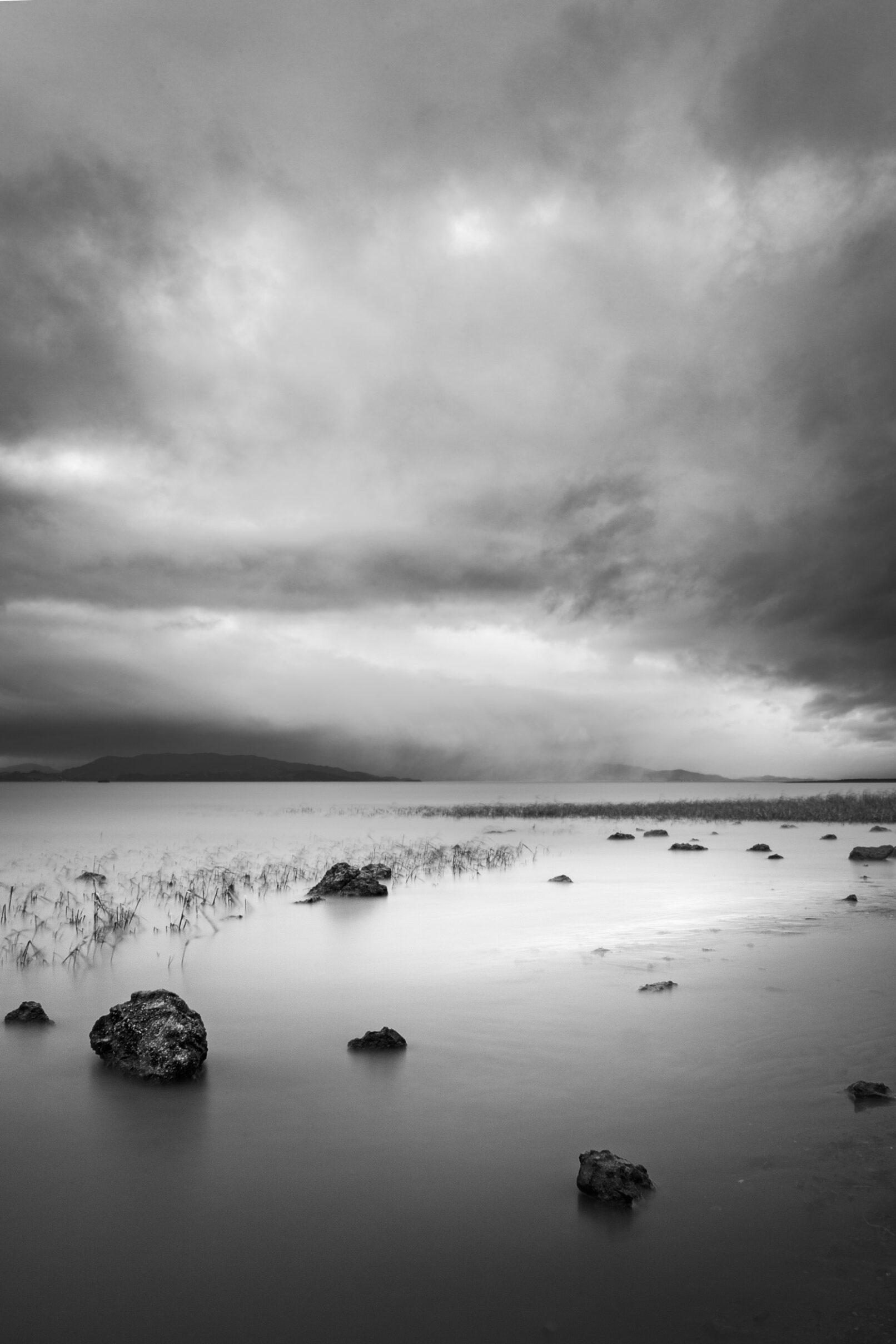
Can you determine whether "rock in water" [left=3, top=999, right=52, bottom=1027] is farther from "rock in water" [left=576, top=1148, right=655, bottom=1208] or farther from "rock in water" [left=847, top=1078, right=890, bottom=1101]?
"rock in water" [left=847, top=1078, right=890, bottom=1101]

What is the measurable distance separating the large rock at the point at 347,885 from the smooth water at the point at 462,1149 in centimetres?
623

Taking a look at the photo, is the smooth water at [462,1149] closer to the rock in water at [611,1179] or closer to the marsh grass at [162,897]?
the rock in water at [611,1179]

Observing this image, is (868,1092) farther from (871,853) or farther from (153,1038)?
(871,853)

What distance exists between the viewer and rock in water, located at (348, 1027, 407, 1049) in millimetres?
8820

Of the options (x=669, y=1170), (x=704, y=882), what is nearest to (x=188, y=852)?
(x=704, y=882)

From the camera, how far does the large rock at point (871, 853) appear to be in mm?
28656

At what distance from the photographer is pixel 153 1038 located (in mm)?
8164

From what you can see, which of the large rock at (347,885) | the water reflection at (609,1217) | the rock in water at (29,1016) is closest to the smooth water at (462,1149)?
the water reflection at (609,1217)

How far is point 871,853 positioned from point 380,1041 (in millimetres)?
25520

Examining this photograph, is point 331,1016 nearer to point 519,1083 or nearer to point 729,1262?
point 519,1083

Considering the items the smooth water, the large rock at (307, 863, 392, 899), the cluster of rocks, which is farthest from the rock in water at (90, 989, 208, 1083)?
the cluster of rocks

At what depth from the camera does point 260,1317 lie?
445 centimetres

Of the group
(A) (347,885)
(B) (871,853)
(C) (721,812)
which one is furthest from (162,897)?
(C) (721,812)

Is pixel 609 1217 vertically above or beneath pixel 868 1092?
beneath
